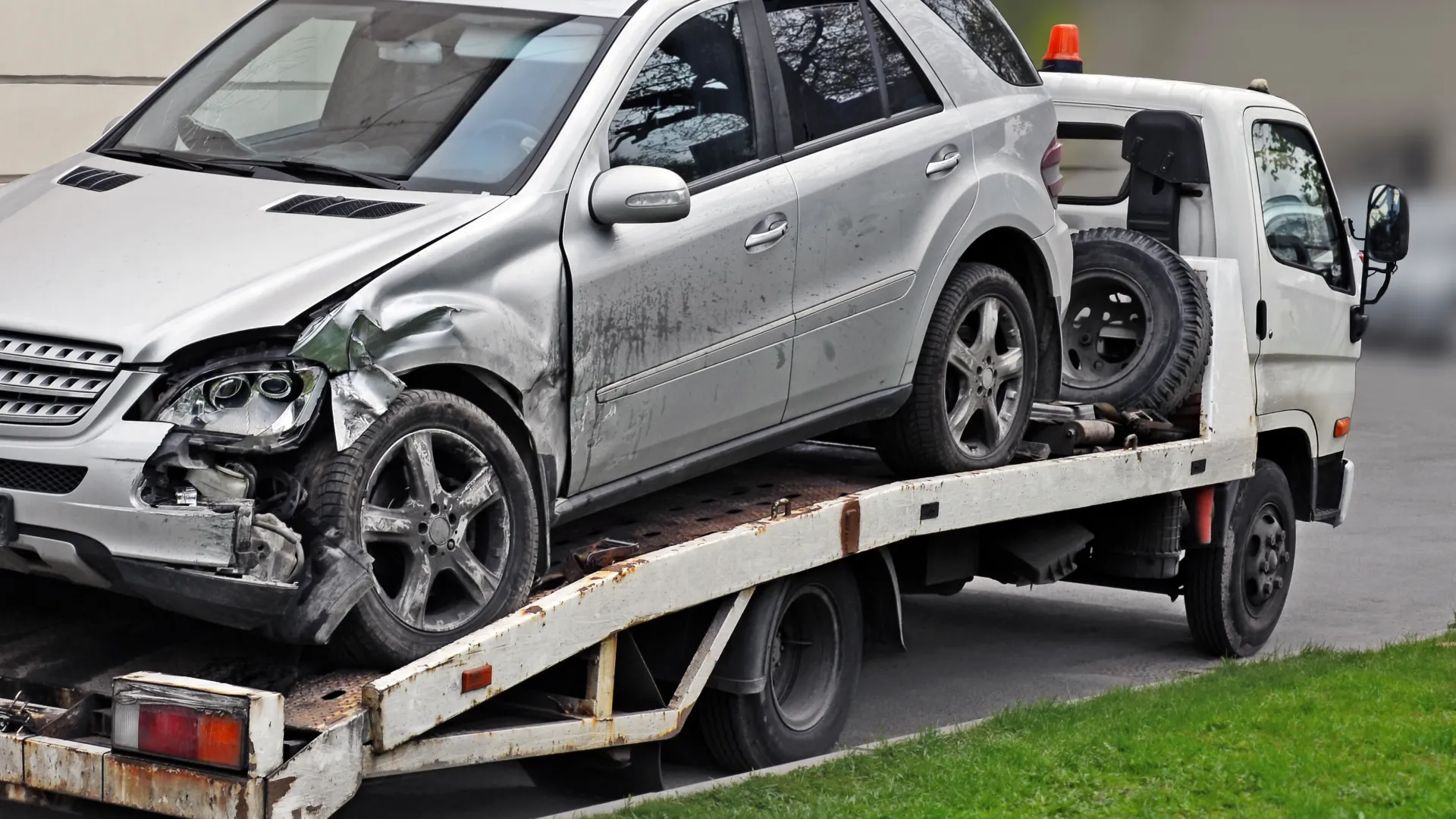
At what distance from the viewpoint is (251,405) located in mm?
4660

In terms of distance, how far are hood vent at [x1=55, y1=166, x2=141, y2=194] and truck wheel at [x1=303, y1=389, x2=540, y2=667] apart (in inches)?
48.4

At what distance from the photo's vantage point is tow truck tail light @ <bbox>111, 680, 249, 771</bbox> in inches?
171

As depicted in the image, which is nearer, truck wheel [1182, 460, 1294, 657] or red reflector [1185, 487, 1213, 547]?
red reflector [1185, 487, 1213, 547]

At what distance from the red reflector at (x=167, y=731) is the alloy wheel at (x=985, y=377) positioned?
3364 millimetres

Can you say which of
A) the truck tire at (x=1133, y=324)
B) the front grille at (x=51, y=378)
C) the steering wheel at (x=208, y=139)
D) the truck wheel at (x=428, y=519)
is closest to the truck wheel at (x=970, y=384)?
the truck tire at (x=1133, y=324)

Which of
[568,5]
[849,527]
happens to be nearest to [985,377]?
[849,527]

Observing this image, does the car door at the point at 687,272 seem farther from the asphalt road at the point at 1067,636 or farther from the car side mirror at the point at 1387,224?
the car side mirror at the point at 1387,224

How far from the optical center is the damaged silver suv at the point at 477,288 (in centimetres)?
462

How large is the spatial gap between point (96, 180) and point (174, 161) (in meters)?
0.26

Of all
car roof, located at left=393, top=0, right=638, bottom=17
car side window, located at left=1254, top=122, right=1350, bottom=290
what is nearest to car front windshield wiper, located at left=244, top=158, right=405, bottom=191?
car roof, located at left=393, top=0, right=638, bottom=17

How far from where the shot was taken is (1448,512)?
43.5 ft

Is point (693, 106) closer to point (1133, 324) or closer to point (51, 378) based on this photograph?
point (51, 378)

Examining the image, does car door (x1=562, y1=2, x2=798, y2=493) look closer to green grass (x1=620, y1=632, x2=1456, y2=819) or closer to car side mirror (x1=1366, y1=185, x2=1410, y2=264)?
green grass (x1=620, y1=632, x2=1456, y2=819)

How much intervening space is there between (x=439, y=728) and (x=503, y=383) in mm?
918
